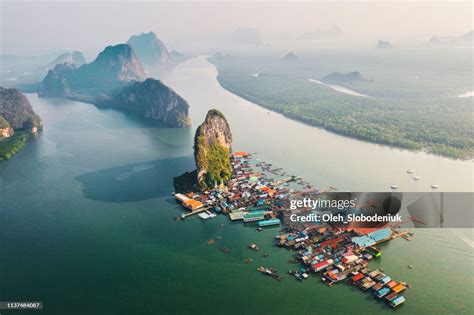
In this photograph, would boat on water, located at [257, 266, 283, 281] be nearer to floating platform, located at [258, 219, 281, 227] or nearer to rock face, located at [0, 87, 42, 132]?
floating platform, located at [258, 219, 281, 227]

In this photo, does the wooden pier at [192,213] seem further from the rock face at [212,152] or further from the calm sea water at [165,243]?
the rock face at [212,152]

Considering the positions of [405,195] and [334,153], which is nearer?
[405,195]

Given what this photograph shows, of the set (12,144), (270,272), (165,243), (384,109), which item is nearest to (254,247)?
(270,272)

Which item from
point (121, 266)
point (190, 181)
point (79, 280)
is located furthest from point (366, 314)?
point (190, 181)

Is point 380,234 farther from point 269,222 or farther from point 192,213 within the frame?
point 192,213

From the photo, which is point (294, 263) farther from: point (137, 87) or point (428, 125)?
point (137, 87)

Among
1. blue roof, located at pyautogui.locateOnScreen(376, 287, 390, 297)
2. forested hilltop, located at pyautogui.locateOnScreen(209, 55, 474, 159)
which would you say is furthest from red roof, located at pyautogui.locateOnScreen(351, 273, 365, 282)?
forested hilltop, located at pyautogui.locateOnScreen(209, 55, 474, 159)
